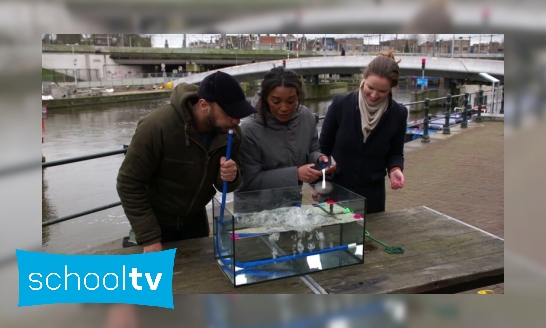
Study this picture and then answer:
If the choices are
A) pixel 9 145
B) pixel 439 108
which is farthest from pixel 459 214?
pixel 439 108

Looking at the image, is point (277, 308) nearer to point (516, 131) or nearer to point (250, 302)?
point (250, 302)

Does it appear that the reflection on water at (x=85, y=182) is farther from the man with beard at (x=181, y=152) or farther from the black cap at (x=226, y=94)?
the black cap at (x=226, y=94)

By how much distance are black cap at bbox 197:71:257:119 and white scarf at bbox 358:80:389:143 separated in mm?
854

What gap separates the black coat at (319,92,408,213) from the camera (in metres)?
2.30

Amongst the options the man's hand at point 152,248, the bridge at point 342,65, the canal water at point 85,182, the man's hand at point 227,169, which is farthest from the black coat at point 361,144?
the canal water at point 85,182

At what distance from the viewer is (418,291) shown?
1.63m

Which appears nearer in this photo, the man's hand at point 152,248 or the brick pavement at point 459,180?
the man's hand at point 152,248

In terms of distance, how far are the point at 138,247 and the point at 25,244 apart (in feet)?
1.61

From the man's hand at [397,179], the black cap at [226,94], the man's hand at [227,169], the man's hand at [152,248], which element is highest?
the black cap at [226,94]

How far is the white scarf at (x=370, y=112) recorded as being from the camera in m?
2.25

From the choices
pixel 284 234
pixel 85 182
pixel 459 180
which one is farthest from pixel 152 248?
pixel 459 180

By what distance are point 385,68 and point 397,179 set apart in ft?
1.87

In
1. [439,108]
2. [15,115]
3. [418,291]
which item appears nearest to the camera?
[15,115]

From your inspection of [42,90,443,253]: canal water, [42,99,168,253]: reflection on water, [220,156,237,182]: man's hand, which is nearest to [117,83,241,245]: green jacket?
[220,156,237,182]: man's hand
